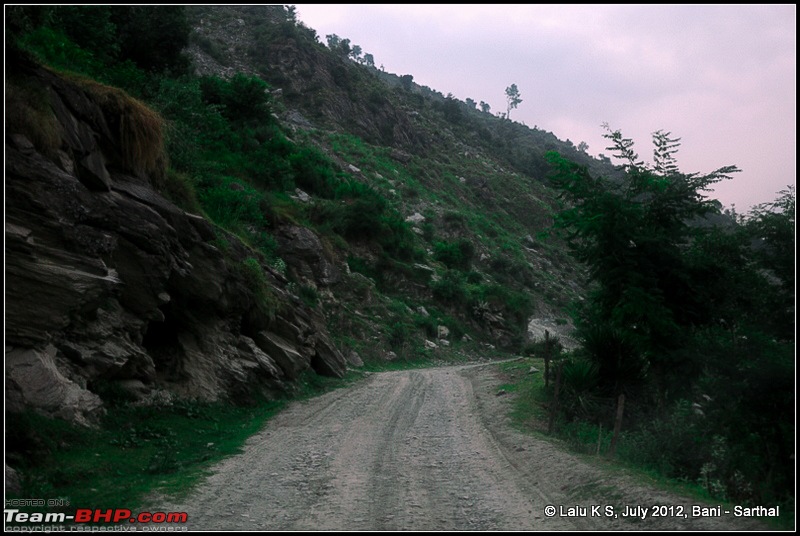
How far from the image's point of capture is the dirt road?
255 inches

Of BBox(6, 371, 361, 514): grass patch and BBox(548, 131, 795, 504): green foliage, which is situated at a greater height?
BBox(548, 131, 795, 504): green foliage

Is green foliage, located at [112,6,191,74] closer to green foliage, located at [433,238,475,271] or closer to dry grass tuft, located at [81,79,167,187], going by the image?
dry grass tuft, located at [81,79,167,187]

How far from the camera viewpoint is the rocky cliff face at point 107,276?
8711mm

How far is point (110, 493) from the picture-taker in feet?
23.2

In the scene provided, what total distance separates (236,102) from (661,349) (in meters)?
32.9

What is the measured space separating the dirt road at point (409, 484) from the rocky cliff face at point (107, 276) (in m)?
2.84

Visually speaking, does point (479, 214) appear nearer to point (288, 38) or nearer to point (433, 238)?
point (433, 238)

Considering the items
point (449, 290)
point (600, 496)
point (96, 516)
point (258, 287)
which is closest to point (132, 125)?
point (258, 287)

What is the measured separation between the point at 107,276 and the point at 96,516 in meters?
5.08

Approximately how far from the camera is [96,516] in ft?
20.6

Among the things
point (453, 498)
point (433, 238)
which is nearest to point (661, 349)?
point (453, 498)

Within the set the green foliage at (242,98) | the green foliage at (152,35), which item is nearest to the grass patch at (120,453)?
the green foliage at (152,35)

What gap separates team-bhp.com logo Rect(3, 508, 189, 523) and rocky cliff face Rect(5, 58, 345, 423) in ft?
7.73

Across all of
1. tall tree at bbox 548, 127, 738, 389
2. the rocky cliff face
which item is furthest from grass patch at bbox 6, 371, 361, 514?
tall tree at bbox 548, 127, 738, 389
